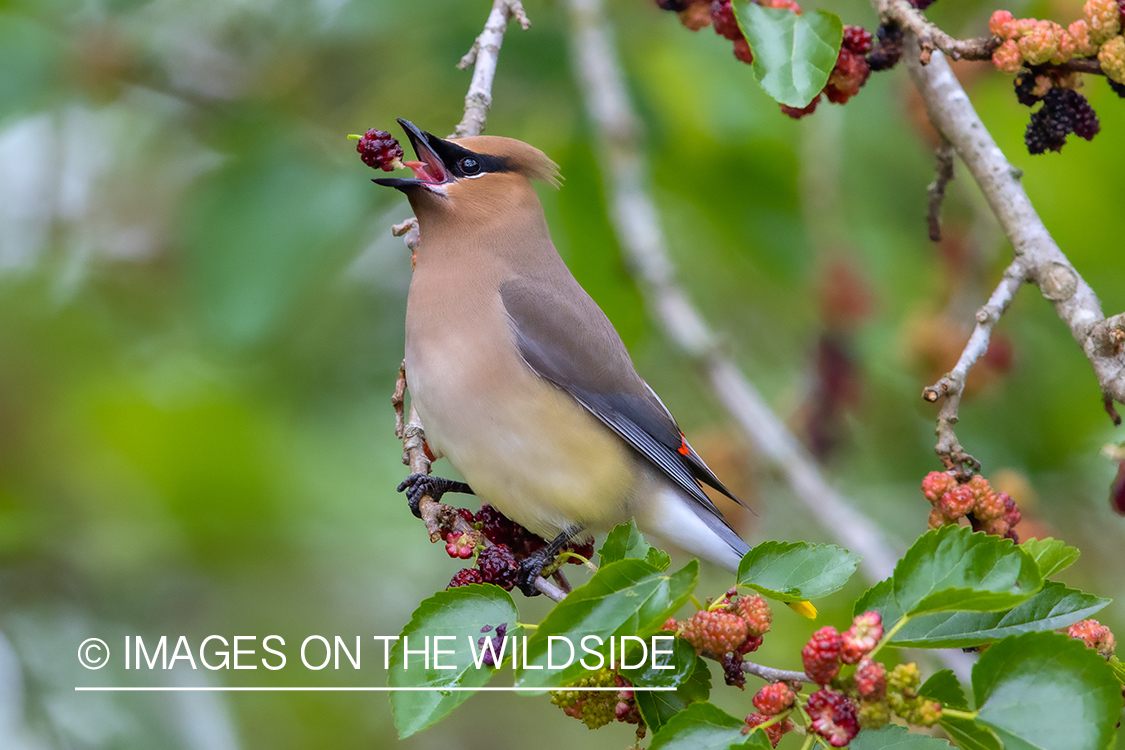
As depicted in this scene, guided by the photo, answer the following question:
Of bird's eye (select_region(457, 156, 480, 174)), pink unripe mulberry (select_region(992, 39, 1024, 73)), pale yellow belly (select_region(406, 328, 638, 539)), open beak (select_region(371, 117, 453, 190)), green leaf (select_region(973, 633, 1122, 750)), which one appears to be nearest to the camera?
green leaf (select_region(973, 633, 1122, 750))

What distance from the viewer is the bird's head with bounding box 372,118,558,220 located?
3.39 metres

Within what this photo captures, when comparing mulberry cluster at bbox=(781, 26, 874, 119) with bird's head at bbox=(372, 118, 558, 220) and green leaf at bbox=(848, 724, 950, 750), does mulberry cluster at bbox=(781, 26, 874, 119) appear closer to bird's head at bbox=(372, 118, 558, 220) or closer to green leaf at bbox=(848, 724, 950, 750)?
bird's head at bbox=(372, 118, 558, 220)

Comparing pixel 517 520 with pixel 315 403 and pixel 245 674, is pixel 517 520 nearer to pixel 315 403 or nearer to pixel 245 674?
pixel 315 403

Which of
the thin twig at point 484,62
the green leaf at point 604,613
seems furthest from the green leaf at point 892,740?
the thin twig at point 484,62

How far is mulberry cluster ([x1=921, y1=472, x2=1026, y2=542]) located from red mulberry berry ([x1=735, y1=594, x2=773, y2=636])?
16.5 inches

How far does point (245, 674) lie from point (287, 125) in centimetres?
227

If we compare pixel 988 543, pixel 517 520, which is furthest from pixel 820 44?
pixel 517 520

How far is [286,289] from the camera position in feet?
12.4

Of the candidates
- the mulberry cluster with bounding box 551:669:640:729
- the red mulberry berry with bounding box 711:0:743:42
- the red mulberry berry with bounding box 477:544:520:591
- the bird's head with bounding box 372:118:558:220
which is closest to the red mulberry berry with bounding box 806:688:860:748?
the mulberry cluster with bounding box 551:669:640:729

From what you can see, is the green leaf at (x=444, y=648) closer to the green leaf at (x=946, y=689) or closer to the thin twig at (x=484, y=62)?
the green leaf at (x=946, y=689)

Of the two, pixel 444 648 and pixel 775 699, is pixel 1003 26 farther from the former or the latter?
pixel 444 648

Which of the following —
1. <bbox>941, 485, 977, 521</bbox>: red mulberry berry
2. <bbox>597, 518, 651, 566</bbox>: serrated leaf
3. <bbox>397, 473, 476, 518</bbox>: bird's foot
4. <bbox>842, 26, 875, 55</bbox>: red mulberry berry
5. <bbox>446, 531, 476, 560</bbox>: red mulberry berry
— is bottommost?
<bbox>597, 518, 651, 566</bbox>: serrated leaf

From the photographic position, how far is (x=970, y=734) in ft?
6.35

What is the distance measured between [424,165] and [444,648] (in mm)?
1715
